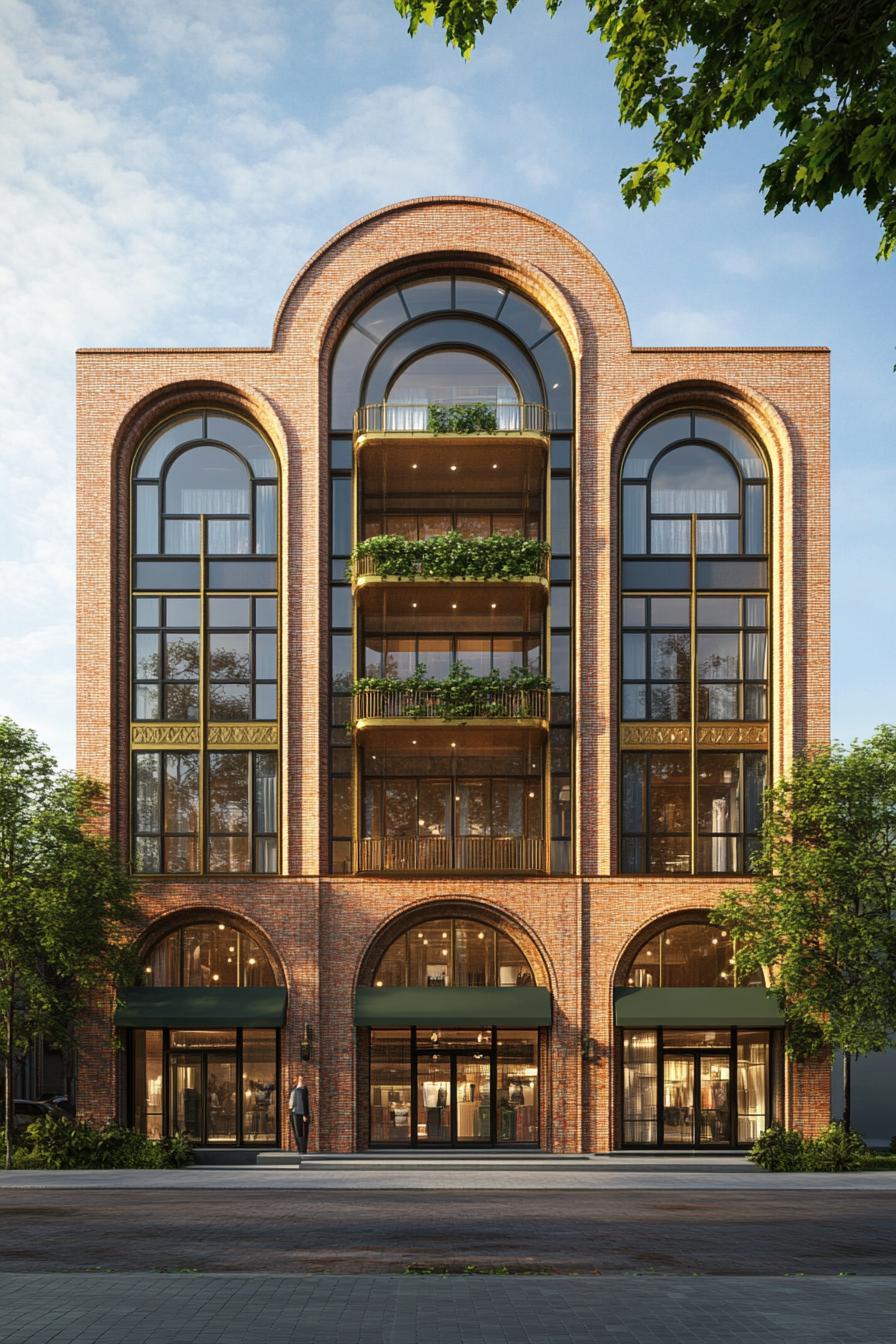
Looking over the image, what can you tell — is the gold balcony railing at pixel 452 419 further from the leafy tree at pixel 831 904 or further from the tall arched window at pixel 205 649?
the leafy tree at pixel 831 904

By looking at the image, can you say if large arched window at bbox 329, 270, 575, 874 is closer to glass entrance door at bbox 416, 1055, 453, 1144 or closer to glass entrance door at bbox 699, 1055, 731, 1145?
glass entrance door at bbox 416, 1055, 453, 1144

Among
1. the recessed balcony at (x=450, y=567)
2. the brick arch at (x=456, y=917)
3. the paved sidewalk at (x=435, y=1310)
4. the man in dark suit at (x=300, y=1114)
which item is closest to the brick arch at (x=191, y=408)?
the recessed balcony at (x=450, y=567)

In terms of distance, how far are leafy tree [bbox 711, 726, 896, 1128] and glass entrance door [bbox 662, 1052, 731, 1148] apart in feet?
6.29

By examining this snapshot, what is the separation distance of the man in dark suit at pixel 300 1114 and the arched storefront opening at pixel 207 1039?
46.5 inches

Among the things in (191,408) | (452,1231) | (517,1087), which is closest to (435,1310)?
(452,1231)

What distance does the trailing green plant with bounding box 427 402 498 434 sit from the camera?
2638 centimetres

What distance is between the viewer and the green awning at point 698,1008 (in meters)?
25.4

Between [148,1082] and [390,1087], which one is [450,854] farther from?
[148,1082]

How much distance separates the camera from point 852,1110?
28625 millimetres

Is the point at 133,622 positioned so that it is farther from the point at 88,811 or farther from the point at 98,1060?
the point at 98,1060

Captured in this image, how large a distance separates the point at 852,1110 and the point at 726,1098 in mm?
4573

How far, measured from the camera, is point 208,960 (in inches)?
1043

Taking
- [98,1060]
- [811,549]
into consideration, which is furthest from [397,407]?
[98,1060]

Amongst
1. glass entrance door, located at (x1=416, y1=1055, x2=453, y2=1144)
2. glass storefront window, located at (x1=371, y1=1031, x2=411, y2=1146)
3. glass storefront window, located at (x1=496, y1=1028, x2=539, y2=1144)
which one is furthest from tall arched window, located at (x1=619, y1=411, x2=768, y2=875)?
glass storefront window, located at (x1=371, y1=1031, x2=411, y2=1146)
